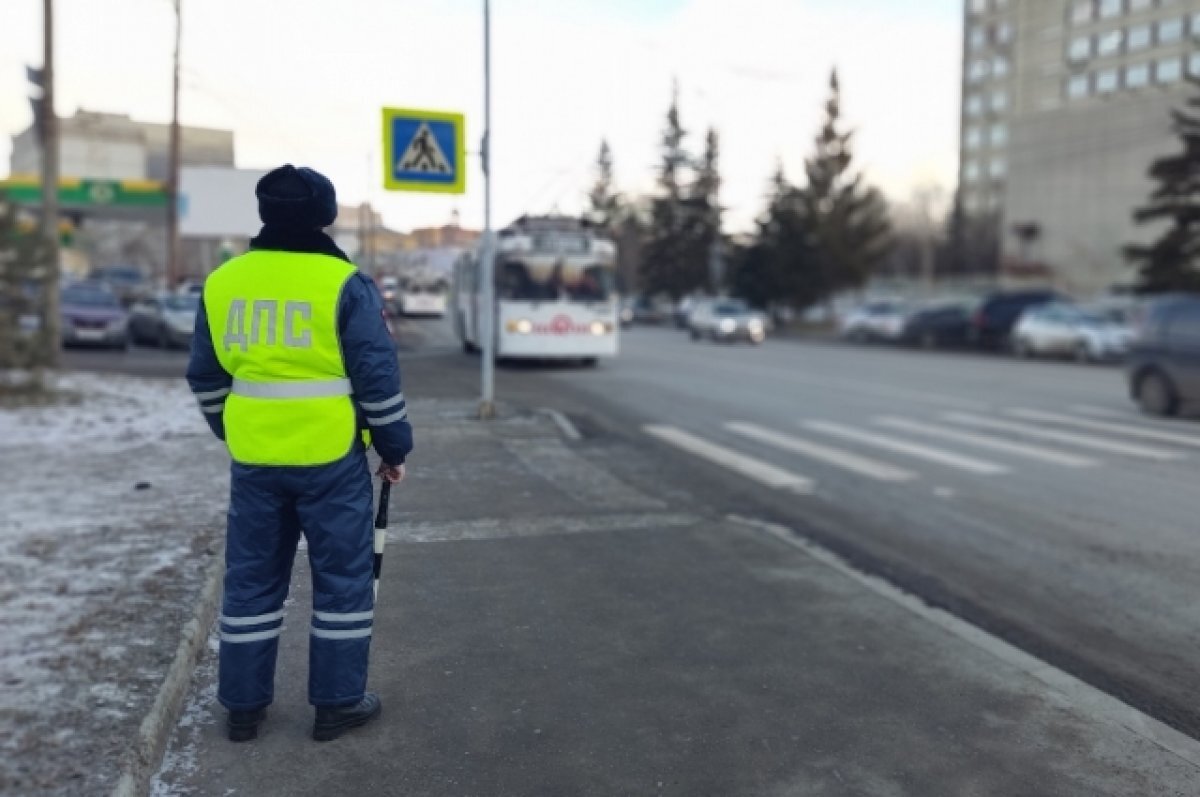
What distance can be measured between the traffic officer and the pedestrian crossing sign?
1792 mm

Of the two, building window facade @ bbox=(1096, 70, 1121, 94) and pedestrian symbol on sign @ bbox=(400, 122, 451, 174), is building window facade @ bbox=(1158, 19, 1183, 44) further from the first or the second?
pedestrian symbol on sign @ bbox=(400, 122, 451, 174)

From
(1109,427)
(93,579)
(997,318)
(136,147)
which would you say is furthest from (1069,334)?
(93,579)

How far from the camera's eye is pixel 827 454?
12.4 m

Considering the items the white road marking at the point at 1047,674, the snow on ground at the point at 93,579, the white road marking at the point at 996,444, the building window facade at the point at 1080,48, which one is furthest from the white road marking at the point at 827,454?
the building window facade at the point at 1080,48

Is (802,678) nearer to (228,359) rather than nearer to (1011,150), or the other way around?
(228,359)

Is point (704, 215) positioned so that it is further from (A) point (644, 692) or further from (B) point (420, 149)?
(A) point (644, 692)

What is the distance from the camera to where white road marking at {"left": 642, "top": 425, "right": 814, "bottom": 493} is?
1048 cm

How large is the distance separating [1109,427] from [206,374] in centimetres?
1373

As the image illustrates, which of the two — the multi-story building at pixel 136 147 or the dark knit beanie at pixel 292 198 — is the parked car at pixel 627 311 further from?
the dark knit beanie at pixel 292 198

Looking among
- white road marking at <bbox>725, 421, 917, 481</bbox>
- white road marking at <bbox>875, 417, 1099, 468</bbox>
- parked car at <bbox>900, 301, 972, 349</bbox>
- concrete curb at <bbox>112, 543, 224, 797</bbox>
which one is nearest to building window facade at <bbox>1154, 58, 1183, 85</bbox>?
parked car at <bbox>900, 301, 972, 349</bbox>

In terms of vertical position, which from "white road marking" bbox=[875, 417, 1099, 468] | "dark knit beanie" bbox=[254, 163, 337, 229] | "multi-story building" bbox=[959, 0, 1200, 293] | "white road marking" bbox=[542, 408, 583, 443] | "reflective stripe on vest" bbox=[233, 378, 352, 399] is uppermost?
"multi-story building" bbox=[959, 0, 1200, 293]

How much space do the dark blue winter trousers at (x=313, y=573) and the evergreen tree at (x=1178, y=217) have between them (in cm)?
3841

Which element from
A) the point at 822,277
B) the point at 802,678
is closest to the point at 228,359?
the point at 802,678

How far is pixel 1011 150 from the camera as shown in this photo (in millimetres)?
82250
